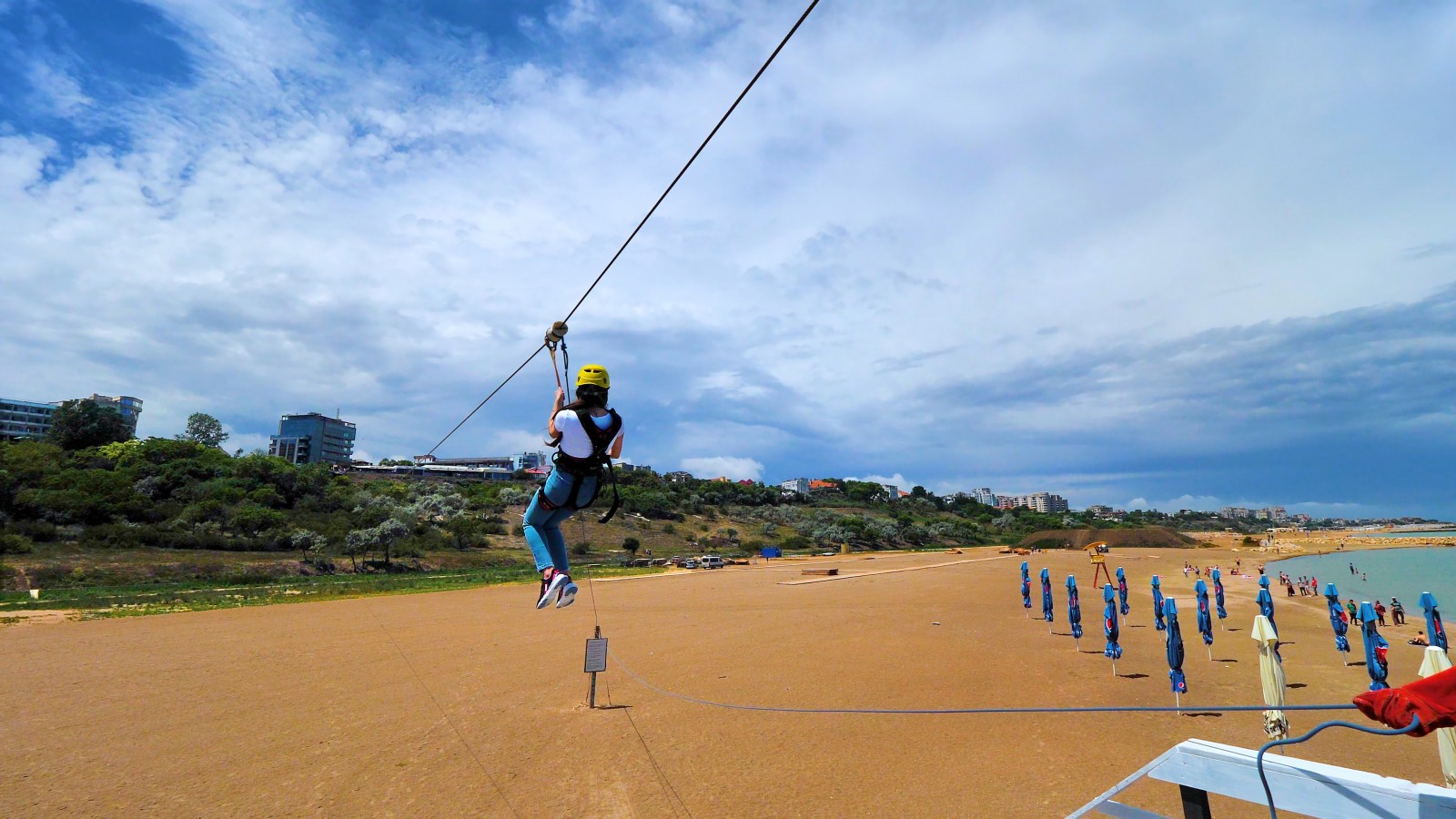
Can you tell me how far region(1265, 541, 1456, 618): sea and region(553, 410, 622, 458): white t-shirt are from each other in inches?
1913

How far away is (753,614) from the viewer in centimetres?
3120

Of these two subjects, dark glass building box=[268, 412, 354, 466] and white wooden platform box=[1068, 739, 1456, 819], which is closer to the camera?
white wooden platform box=[1068, 739, 1456, 819]

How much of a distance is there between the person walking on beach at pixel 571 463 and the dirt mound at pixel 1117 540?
114m

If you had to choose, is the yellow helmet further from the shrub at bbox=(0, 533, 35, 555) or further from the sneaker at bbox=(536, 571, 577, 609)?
the shrub at bbox=(0, 533, 35, 555)

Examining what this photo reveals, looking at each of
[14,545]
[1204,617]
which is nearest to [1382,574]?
[1204,617]

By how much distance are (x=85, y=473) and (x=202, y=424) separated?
56.9 metres

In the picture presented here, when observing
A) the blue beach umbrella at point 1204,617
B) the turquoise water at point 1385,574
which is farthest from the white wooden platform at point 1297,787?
the turquoise water at point 1385,574

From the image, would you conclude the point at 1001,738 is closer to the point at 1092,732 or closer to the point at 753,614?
the point at 1092,732

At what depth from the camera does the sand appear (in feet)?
A: 38.0

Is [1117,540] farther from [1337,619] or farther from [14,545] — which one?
[14,545]

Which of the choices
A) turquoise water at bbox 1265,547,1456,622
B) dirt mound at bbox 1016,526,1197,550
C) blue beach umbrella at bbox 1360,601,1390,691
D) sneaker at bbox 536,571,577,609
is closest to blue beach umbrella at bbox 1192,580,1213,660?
blue beach umbrella at bbox 1360,601,1390,691

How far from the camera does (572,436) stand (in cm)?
566

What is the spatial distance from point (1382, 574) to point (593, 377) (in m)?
93.1

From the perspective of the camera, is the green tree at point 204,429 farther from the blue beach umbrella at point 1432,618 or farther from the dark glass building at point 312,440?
the blue beach umbrella at point 1432,618
